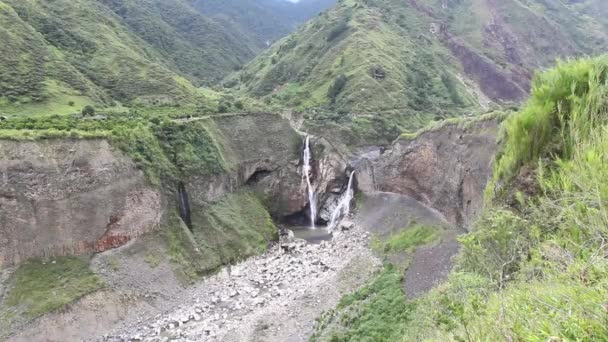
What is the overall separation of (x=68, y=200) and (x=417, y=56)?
3066 inches

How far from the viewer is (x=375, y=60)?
84312mm

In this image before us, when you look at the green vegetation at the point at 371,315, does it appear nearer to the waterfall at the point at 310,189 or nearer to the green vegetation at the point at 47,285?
the green vegetation at the point at 47,285

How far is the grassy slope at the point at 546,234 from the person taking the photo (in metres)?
5.20

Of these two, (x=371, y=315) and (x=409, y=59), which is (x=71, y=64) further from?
(x=409, y=59)

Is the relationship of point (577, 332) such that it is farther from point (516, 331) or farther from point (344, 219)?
point (344, 219)

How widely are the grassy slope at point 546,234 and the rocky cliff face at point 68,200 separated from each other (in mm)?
23467

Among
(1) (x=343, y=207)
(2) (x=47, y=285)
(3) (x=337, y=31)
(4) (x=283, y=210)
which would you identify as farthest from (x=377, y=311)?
(3) (x=337, y=31)

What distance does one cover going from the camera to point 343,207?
49375mm

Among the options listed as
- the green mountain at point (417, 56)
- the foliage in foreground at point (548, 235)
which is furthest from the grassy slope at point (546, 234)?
the green mountain at point (417, 56)

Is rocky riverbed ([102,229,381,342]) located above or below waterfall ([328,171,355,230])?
above

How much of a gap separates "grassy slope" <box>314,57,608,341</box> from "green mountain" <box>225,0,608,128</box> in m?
55.8

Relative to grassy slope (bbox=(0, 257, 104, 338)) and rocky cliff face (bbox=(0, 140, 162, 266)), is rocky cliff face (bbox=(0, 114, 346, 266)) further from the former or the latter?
grassy slope (bbox=(0, 257, 104, 338))

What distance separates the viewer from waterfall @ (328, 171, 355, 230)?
4847 cm

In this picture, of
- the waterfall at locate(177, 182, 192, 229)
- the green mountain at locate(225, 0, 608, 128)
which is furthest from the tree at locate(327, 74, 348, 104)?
the waterfall at locate(177, 182, 192, 229)
